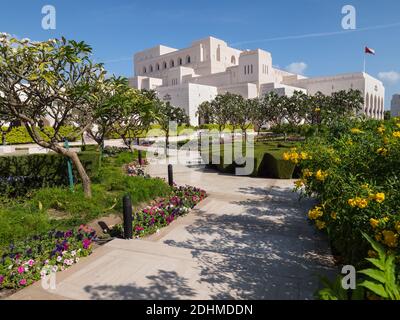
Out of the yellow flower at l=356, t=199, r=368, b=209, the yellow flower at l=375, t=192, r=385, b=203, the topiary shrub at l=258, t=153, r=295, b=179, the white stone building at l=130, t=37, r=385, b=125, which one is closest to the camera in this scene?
the yellow flower at l=375, t=192, r=385, b=203

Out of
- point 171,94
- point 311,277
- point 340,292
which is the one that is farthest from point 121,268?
point 171,94

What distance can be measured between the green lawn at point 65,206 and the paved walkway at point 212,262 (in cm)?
152

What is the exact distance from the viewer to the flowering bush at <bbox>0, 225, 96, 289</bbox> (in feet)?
13.0

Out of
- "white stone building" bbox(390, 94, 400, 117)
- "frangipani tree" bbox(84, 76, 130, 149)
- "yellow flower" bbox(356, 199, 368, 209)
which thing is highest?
"white stone building" bbox(390, 94, 400, 117)

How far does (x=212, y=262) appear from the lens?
→ 4.50 metres

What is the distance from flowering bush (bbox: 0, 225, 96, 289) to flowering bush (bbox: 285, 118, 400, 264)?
12.2 ft

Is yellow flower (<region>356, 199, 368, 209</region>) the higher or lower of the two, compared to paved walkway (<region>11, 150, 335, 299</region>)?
higher

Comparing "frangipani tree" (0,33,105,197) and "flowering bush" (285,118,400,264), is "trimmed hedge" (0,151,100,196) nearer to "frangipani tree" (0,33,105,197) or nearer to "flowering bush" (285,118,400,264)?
"frangipani tree" (0,33,105,197)

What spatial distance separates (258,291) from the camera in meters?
3.66

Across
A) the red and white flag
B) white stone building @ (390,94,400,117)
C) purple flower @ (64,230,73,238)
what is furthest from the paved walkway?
white stone building @ (390,94,400,117)

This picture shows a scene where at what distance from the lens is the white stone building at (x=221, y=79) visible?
57059mm

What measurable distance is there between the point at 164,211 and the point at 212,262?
2844mm
